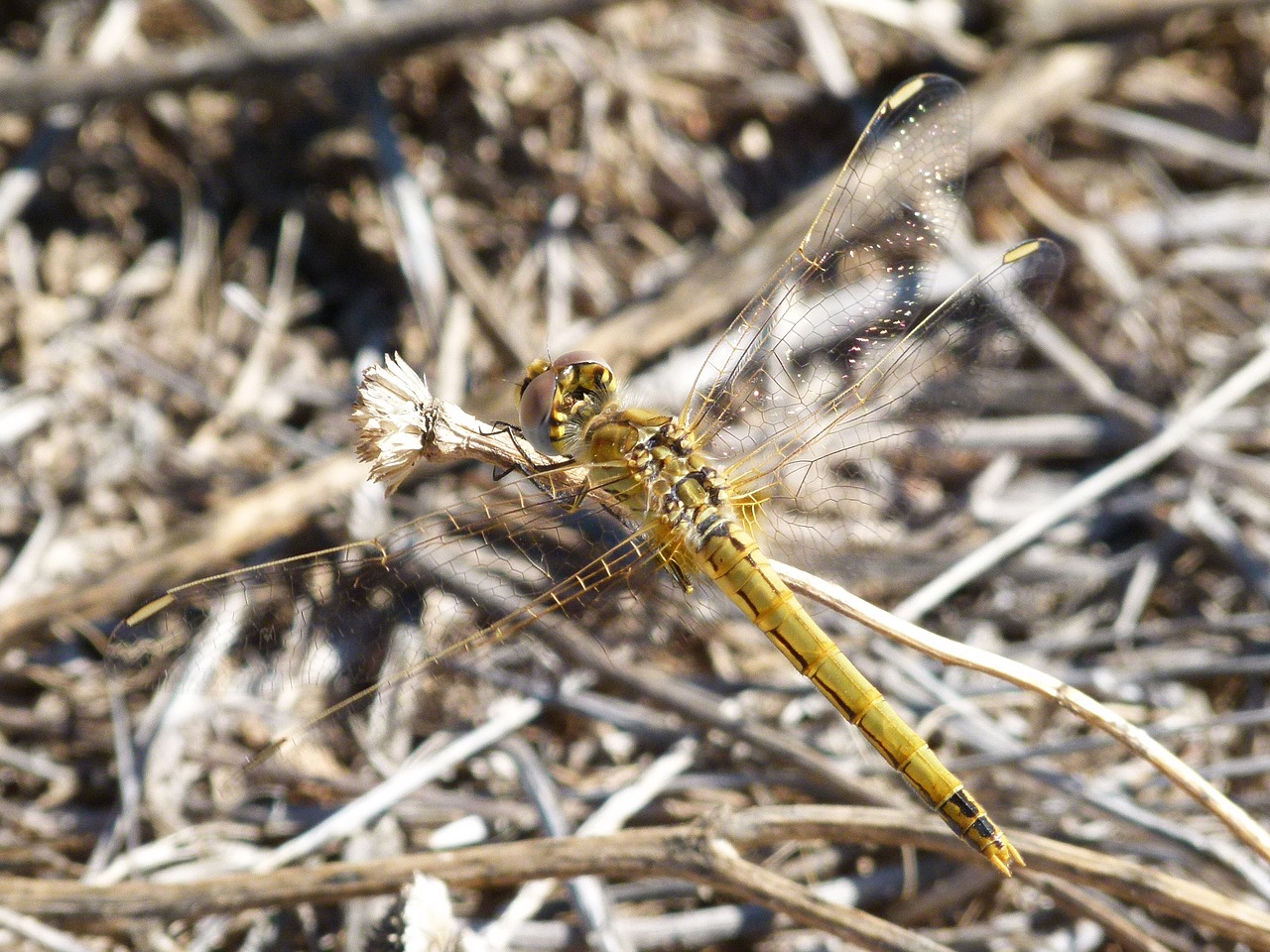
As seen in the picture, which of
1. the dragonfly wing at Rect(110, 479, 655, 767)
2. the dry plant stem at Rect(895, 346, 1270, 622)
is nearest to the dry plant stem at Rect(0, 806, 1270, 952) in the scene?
the dragonfly wing at Rect(110, 479, 655, 767)

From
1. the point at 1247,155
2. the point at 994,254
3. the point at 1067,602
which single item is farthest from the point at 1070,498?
the point at 1247,155

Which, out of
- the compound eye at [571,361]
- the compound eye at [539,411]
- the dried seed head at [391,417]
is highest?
the compound eye at [571,361]

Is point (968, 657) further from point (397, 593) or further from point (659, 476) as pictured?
point (397, 593)

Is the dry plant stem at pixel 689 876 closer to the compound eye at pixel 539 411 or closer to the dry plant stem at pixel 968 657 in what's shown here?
the dry plant stem at pixel 968 657

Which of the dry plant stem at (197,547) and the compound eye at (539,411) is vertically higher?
the dry plant stem at (197,547)

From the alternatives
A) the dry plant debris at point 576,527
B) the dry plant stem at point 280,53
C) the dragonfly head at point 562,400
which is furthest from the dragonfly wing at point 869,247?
→ the dry plant stem at point 280,53

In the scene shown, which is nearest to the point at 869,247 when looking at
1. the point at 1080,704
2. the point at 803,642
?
the point at 803,642

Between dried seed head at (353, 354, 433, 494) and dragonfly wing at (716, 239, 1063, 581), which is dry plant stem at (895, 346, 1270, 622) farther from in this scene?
dried seed head at (353, 354, 433, 494)
